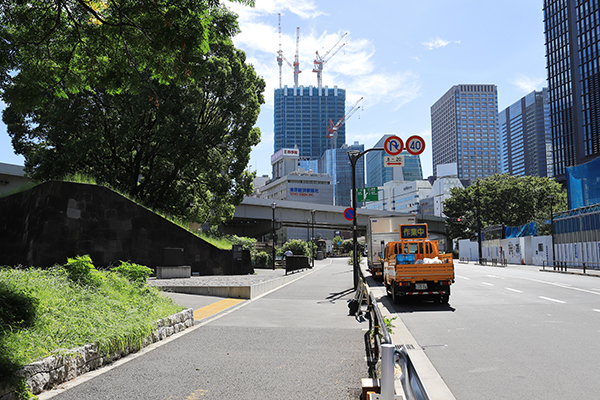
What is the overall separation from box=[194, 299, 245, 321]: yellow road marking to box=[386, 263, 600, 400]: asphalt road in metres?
5.37

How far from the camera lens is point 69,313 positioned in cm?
734

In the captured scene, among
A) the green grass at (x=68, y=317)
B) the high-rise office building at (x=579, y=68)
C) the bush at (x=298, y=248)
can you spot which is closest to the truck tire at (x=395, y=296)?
the green grass at (x=68, y=317)

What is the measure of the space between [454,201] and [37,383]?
80.4m

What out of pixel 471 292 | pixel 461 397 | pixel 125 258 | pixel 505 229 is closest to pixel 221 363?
pixel 461 397

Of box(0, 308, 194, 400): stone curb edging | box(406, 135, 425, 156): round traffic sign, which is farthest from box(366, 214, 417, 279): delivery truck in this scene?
box(0, 308, 194, 400): stone curb edging

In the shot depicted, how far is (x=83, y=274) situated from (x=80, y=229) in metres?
13.1

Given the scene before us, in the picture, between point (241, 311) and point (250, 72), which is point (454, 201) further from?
point (241, 311)

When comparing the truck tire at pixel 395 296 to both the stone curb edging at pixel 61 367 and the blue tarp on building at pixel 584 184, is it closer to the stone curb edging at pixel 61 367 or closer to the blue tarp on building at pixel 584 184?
the stone curb edging at pixel 61 367

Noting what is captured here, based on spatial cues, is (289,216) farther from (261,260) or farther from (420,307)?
(420,307)

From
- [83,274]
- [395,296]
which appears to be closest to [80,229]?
[83,274]

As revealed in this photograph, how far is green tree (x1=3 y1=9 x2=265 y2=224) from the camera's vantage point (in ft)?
89.6

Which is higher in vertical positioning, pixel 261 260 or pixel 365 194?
pixel 365 194

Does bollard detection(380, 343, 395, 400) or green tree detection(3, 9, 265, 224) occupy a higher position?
green tree detection(3, 9, 265, 224)

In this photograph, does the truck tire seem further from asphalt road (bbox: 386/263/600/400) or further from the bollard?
the bollard
